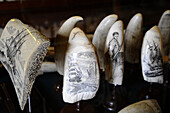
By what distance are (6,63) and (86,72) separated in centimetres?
36

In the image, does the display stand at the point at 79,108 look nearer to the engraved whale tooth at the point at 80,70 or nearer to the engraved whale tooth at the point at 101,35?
the engraved whale tooth at the point at 80,70

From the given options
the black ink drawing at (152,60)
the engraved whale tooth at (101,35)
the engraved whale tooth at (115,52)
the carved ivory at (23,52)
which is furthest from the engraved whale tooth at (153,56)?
the carved ivory at (23,52)

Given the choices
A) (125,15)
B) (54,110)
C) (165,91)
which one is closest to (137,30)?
(165,91)

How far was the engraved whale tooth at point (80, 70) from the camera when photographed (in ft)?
2.56

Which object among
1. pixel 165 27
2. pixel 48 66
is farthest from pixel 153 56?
pixel 48 66

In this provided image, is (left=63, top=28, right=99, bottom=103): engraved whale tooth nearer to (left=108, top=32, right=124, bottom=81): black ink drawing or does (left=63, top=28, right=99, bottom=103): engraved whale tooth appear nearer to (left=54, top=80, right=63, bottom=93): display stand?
(left=108, top=32, right=124, bottom=81): black ink drawing

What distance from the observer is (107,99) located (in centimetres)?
103

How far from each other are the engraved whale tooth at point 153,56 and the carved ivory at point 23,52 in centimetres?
48

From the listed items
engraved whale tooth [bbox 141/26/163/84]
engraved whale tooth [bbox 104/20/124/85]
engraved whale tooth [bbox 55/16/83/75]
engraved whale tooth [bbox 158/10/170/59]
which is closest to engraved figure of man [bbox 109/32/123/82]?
engraved whale tooth [bbox 104/20/124/85]

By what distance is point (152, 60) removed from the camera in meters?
0.94

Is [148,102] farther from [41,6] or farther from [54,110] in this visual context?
[41,6]

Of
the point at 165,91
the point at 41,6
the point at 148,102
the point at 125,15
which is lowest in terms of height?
the point at 165,91

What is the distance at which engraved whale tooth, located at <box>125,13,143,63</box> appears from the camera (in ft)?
3.85

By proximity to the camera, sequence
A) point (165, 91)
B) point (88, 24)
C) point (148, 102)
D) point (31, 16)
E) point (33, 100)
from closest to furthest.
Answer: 1. point (148, 102)
2. point (33, 100)
3. point (165, 91)
4. point (31, 16)
5. point (88, 24)
